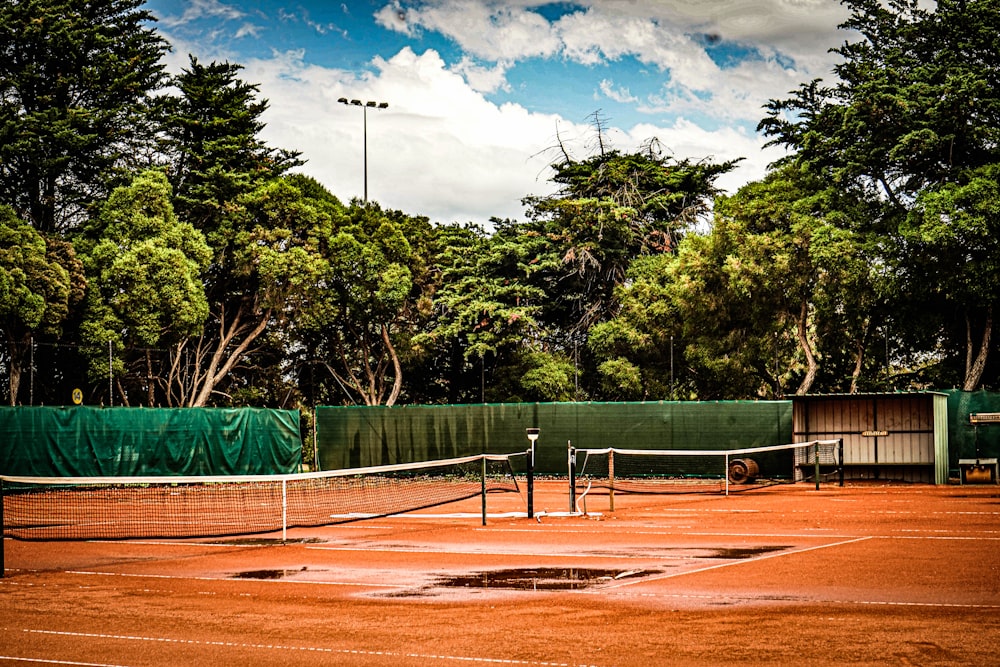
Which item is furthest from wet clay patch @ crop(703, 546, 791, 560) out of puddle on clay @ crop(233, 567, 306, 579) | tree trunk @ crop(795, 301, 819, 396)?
tree trunk @ crop(795, 301, 819, 396)

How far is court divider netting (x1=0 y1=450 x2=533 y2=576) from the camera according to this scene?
18141mm

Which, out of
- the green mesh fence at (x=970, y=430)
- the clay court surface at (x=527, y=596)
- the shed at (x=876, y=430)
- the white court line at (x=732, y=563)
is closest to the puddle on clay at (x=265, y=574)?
the clay court surface at (x=527, y=596)

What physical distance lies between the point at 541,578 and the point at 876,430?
69.1 ft

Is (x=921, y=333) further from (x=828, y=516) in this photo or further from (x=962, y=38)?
(x=828, y=516)

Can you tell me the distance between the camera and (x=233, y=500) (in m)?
25.9

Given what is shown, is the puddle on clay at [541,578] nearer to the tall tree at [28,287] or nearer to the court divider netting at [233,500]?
the court divider netting at [233,500]

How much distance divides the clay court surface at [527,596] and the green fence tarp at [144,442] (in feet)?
41.7

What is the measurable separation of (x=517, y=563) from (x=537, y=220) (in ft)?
133

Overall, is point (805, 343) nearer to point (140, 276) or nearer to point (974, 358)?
point (974, 358)

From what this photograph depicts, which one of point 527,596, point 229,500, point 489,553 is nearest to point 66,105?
point 229,500

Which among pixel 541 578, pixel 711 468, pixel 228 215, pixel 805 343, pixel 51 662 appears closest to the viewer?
pixel 51 662

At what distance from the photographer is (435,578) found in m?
11.8

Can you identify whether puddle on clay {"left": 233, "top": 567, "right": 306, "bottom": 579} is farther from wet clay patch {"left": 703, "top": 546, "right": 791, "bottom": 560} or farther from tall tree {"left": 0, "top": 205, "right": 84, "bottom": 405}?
tall tree {"left": 0, "top": 205, "right": 84, "bottom": 405}

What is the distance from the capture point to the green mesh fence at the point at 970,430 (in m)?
28.0
